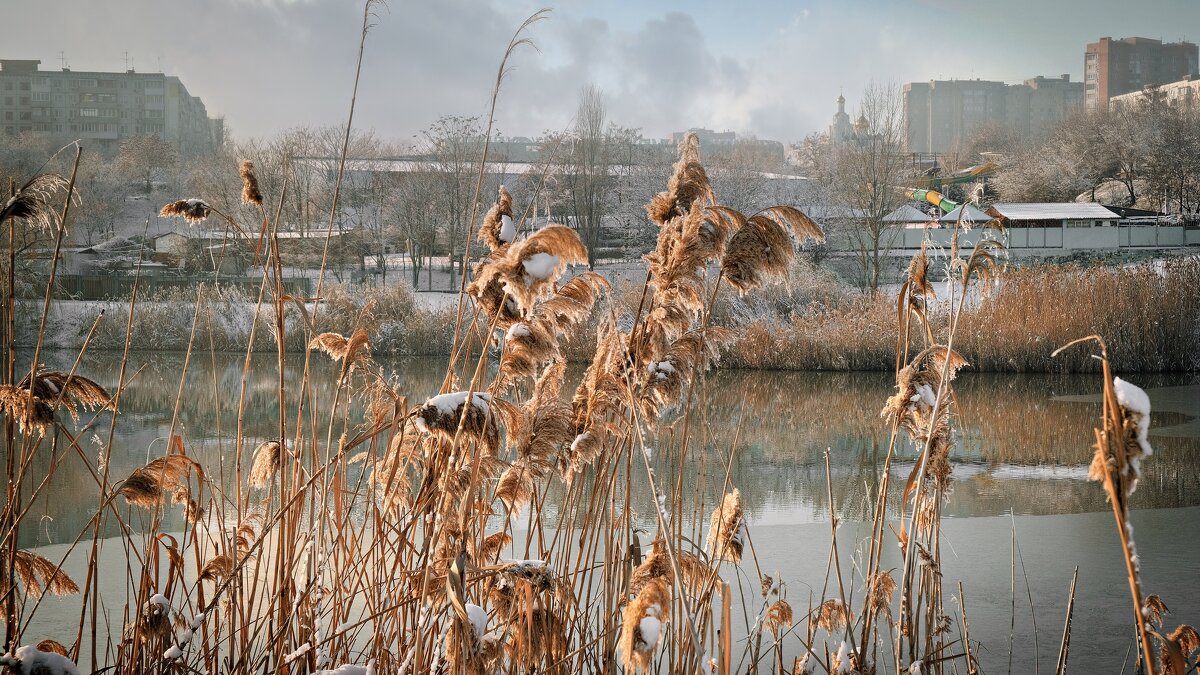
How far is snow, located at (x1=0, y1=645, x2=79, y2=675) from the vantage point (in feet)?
4.90

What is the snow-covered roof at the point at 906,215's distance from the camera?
2298 cm

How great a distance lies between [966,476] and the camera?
7.17 meters

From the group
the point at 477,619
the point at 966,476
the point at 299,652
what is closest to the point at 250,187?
the point at 299,652

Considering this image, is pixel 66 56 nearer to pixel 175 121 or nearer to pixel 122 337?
pixel 175 121

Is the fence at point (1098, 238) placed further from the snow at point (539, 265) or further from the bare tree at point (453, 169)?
the snow at point (539, 265)

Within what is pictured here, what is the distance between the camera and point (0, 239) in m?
13.5

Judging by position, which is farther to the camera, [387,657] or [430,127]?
[430,127]

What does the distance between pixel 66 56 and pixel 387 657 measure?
63881 mm

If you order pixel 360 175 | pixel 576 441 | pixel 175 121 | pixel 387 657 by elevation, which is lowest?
pixel 387 657

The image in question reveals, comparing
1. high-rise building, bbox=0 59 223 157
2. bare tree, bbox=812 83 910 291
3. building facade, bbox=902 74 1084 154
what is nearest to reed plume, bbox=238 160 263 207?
bare tree, bbox=812 83 910 291

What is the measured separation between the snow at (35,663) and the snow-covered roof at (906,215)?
21.9 metres

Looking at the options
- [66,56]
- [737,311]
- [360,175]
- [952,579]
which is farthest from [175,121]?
[952,579]

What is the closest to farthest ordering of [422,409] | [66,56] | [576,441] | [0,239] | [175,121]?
[422,409], [576,441], [0,239], [66,56], [175,121]

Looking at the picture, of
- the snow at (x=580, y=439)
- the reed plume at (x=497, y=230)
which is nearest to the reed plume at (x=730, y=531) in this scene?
the snow at (x=580, y=439)
